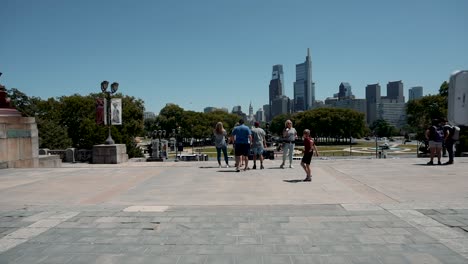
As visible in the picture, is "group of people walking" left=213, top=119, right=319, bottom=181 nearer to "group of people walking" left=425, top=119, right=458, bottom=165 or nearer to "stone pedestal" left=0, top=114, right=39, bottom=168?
"group of people walking" left=425, top=119, right=458, bottom=165

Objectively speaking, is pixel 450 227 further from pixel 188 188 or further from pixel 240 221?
pixel 188 188

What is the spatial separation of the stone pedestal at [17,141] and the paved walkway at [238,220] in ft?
16.2

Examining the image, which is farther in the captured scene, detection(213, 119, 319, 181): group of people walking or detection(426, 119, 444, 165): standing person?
detection(426, 119, 444, 165): standing person

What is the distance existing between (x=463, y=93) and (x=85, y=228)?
4.86 m

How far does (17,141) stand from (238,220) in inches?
470

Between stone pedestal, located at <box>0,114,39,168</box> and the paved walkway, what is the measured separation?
4947 millimetres

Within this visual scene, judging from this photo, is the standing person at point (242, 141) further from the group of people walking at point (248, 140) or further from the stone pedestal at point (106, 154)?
the stone pedestal at point (106, 154)

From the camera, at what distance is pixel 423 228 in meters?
5.05

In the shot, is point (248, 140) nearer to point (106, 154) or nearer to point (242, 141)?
point (242, 141)

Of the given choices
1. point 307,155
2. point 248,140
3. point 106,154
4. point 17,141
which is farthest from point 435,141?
point 17,141

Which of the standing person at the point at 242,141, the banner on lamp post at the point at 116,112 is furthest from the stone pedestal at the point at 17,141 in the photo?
the standing person at the point at 242,141

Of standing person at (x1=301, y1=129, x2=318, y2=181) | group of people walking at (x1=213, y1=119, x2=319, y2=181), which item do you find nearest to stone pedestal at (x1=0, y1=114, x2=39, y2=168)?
group of people walking at (x1=213, y1=119, x2=319, y2=181)

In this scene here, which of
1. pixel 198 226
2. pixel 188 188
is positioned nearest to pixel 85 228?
pixel 198 226

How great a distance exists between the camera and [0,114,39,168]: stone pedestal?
1372 cm
